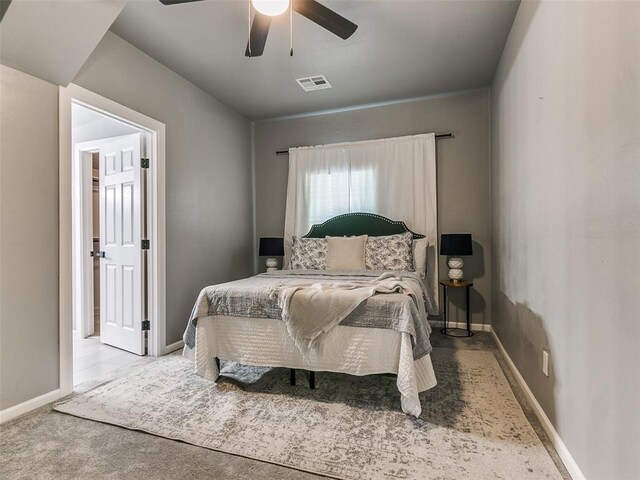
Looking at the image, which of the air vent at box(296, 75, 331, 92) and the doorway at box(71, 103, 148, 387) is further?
the air vent at box(296, 75, 331, 92)

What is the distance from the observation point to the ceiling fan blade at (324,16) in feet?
6.56

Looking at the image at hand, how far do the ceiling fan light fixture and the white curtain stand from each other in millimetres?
2469

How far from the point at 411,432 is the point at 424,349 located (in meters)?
0.45

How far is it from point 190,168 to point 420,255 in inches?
108

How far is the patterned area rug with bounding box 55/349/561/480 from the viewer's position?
60.9 inches

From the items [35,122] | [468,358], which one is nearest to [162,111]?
[35,122]

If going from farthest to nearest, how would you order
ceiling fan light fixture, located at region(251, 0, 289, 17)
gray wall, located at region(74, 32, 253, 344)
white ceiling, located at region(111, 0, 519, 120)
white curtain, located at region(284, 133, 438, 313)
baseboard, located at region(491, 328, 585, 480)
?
white curtain, located at region(284, 133, 438, 313) → gray wall, located at region(74, 32, 253, 344) → white ceiling, located at region(111, 0, 519, 120) → ceiling fan light fixture, located at region(251, 0, 289, 17) → baseboard, located at region(491, 328, 585, 480)

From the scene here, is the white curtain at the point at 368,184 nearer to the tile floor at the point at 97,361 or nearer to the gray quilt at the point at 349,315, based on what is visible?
the gray quilt at the point at 349,315

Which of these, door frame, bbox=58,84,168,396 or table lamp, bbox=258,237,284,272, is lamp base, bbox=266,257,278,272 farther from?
door frame, bbox=58,84,168,396

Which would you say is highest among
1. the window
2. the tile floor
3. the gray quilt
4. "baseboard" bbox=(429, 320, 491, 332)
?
the window

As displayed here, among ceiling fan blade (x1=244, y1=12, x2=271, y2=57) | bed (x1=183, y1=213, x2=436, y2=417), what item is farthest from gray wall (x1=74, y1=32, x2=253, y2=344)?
ceiling fan blade (x1=244, y1=12, x2=271, y2=57)

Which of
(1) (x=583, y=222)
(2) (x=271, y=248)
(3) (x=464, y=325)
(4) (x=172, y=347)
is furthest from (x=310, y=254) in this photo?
(1) (x=583, y=222)

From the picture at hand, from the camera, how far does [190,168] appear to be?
3564 mm

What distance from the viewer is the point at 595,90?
1293 millimetres
